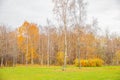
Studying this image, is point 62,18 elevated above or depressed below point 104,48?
above

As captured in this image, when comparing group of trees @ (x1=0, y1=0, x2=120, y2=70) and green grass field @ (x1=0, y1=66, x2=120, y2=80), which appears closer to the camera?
green grass field @ (x1=0, y1=66, x2=120, y2=80)

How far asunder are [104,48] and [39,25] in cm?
1255

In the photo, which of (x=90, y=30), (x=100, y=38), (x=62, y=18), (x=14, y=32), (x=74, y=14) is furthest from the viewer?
(x=100, y=38)

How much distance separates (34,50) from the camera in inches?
1535

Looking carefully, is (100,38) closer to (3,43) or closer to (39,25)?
(39,25)

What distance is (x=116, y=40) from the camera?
41.8 m

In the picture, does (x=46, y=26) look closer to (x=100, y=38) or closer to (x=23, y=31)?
(x=23, y=31)

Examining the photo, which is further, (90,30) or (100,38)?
(100,38)

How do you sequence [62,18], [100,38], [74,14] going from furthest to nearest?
1. [100,38]
2. [74,14]
3. [62,18]

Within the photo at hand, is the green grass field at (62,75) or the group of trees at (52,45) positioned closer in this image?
the green grass field at (62,75)

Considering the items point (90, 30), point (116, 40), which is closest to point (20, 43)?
point (90, 30)

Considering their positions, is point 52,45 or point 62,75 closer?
point 62,75

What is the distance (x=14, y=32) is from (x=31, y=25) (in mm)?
3210

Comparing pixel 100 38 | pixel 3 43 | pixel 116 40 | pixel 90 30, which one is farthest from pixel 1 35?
pixel 116 40
